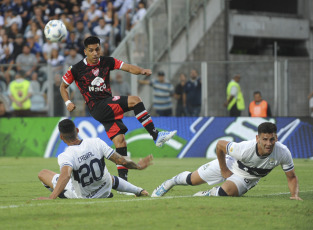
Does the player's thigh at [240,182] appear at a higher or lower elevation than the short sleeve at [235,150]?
lower

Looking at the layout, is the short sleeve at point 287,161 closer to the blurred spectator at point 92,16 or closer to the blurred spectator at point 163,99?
the blurred spectator at point 163,99

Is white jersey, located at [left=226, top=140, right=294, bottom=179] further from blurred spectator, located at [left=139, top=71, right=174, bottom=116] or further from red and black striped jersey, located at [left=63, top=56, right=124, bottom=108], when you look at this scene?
blurred spectator, located at [left=139, top=71, right=174, bottom=116]

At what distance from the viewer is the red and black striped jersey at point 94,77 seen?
10.7 m

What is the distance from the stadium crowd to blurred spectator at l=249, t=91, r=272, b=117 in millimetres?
5388

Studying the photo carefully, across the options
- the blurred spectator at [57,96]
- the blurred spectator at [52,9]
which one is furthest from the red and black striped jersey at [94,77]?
the blurred spectator at [52,9]

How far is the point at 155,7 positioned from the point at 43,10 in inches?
175

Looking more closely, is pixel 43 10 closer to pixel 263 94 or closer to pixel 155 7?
pixel 155 7

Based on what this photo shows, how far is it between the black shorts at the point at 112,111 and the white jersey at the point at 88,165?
2257 mm

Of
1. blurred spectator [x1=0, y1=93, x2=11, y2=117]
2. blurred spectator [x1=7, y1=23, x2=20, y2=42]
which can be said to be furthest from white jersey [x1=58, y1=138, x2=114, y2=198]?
blurred spectator [x1=7, y1=23, x2=20, y2=42]

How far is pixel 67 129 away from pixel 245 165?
229cm

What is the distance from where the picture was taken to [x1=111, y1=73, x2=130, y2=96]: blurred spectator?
19172mm

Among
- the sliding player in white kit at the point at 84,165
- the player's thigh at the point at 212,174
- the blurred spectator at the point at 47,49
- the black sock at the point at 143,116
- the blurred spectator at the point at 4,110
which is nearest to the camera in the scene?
the sliding player in white kit at the point at 84,165

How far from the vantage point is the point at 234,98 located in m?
19.4

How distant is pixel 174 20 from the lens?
74.8 ft
